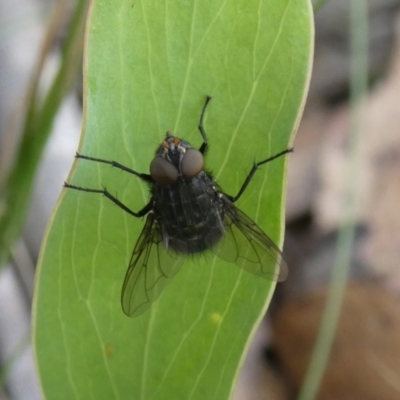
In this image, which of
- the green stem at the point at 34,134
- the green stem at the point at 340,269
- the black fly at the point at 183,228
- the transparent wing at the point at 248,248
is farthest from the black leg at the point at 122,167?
the green stem at the point at 340,269

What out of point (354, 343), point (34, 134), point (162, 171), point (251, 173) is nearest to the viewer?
point (251, 173)

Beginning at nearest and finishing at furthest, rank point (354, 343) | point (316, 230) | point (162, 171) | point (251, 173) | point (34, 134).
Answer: point (251, 173), point (162, 171), point (34, 134), point (354, 343), point (316, 230)

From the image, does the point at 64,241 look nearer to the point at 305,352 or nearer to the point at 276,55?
the point at 276,55

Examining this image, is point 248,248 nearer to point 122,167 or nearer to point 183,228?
point 183,228

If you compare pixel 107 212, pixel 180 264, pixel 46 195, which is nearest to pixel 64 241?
pixel 107 212

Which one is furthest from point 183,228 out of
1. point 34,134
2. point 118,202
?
point 34,134

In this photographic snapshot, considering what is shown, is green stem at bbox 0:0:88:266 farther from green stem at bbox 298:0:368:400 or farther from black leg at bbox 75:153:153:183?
green stem at bbox 298:0:368:400

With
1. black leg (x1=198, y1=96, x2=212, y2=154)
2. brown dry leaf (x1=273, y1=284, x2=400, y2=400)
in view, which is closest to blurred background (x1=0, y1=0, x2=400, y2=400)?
brown dry leaf (x1=273, y1=284, x2=400, y2=400)
